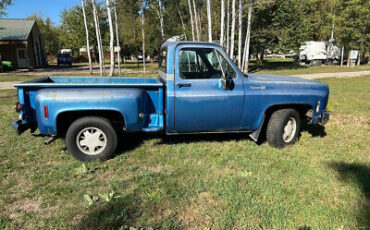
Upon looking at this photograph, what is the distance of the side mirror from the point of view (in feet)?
13.9

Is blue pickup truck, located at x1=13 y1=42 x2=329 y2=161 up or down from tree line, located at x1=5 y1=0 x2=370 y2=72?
down

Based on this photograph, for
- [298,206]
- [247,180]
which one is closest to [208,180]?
[247,180]

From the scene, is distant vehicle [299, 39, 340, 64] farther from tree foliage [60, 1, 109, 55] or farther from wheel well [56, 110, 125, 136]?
wheel well [56, 110, 125, 136]

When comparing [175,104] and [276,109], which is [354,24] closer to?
[276,109]

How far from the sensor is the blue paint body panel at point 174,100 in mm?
3848

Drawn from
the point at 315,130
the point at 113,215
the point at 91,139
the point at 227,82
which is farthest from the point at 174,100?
the point at 315,130

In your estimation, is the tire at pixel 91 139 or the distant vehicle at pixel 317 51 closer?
the tire at pixel 91 139

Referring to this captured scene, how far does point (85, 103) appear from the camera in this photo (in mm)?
3846

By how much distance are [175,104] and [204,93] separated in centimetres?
52

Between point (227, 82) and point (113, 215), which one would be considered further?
point (227, 82)

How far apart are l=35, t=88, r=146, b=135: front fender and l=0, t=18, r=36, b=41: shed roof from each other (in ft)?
97.0

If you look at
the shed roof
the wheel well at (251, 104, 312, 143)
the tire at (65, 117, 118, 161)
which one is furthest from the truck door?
the shed roof

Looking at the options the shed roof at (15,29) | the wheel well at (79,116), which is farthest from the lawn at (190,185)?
the shed roof at (15,29)

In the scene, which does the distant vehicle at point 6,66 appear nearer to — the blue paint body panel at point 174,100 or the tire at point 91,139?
the blue paint body panel at point 174,100
